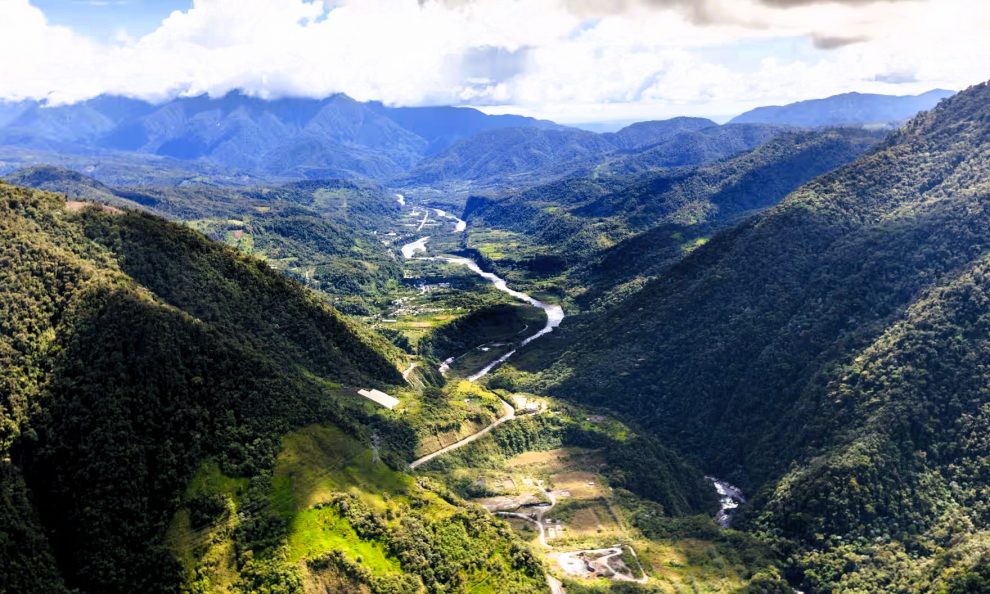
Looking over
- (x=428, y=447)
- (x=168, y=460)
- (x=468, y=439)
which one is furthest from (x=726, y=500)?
(x=168, y=460)

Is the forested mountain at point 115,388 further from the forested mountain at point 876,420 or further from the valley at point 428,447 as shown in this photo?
the forested mountain at point 876,420

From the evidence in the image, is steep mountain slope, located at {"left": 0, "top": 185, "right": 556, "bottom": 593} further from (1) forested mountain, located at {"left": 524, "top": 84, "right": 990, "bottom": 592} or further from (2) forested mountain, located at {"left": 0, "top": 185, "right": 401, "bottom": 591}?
(1) forested mountain, located at {"left": 524, "top": 84, "right": 990, "bottom": 592}

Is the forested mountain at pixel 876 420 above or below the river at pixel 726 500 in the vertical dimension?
above

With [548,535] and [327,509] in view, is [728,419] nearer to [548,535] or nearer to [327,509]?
[548,535]

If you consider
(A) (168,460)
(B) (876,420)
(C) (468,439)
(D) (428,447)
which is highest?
(A) (168,460)

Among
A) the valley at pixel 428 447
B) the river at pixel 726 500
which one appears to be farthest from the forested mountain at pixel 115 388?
the river at pixel 726 500

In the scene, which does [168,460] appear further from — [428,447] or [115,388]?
[428,447]

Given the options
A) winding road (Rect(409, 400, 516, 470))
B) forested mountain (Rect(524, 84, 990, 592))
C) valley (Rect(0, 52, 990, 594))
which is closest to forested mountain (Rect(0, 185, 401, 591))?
valley (Rect(0, 52, 990, 594))

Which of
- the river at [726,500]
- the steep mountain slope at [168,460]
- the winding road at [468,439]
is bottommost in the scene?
the river at [726,500]

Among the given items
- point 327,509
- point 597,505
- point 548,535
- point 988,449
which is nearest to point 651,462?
point 597,505
